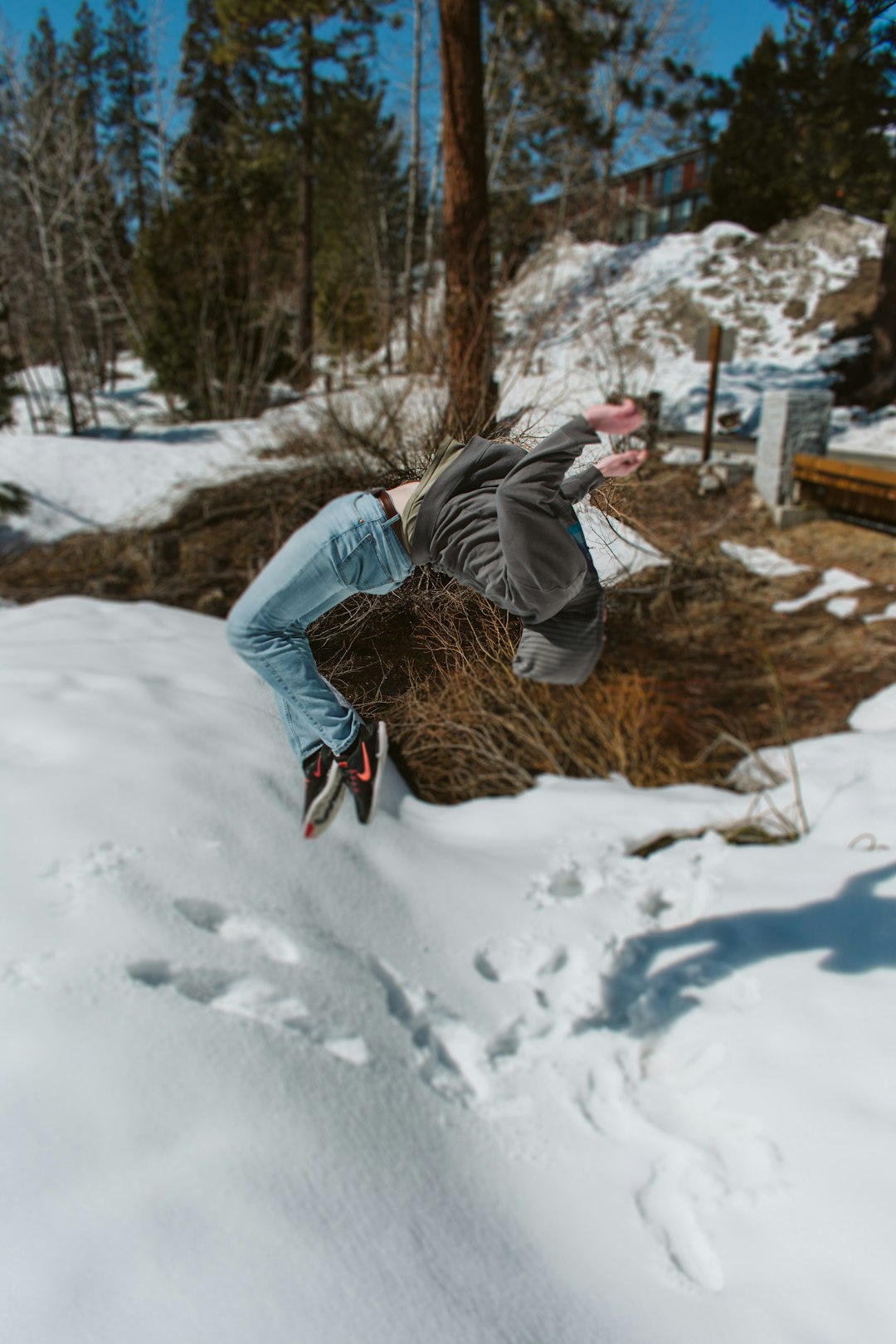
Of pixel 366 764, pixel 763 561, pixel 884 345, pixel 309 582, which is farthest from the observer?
pixel 884 345

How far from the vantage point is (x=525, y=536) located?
1292 millimetres

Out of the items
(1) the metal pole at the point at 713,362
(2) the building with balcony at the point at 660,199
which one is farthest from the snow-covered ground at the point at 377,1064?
(2) the building with balcony at the point at 660,199

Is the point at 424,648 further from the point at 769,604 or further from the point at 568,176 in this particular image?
the point at 568,176

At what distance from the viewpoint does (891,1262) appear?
3406 mm

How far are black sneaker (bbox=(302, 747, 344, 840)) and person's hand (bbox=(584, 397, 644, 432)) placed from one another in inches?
32.6

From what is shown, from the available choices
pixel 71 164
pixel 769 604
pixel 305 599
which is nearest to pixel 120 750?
pixel 305 599

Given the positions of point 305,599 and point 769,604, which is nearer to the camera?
point 305,599

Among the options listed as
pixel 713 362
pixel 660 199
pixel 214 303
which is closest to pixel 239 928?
pixel 713 362

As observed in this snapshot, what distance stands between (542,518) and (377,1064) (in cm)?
347

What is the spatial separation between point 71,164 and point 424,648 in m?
21.1

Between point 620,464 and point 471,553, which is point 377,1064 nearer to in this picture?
point 471,553

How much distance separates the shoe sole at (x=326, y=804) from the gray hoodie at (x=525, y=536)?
0.50 meters

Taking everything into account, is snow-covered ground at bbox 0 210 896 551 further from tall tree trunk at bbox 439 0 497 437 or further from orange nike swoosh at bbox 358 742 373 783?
orange nike swoosh at bbox 358 742 373 783

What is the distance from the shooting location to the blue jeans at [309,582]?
138 cm
